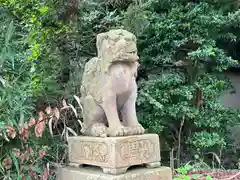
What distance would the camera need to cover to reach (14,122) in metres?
2.67

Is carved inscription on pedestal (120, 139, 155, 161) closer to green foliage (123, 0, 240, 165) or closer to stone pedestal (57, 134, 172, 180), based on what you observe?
stone pedestal (57, 134, 172, 180)

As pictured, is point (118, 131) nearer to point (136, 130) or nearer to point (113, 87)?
point (136, 130)

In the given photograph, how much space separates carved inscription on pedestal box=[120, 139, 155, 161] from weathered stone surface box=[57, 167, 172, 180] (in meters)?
0.11

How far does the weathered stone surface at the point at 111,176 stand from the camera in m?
2.38

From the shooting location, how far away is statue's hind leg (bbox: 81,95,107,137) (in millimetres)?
2588

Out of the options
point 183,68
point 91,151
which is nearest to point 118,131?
point 91,151

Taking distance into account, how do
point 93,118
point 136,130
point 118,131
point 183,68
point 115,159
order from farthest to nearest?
point 183,68 → point 93,118 → point 136,130 → point 118,131 → point 115,159

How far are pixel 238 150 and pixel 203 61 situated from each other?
165 cm

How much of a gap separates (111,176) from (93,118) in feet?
1.73

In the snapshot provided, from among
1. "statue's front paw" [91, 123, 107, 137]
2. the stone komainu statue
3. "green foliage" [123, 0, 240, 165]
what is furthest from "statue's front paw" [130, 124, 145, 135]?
"green foliage" [123, 0, 240, 165]

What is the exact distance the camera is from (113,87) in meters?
2.49

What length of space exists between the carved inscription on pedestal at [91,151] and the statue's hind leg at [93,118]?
0.09m

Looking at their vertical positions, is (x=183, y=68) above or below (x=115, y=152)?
above

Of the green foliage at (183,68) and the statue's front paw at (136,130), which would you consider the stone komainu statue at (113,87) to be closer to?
the statue's front paw at (136,130)
